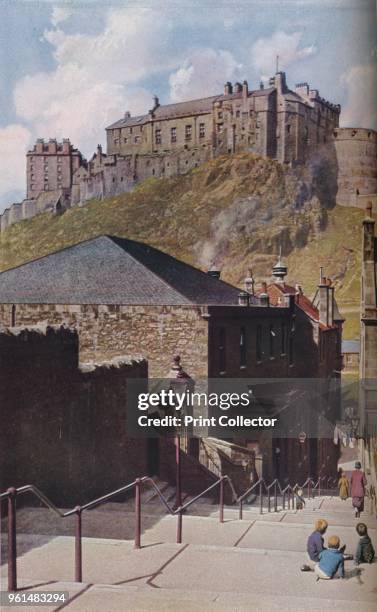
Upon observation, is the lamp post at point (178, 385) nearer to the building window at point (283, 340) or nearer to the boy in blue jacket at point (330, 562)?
the building window at point (283, 340)

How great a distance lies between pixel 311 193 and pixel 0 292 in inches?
162

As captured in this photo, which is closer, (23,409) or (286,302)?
(23,409)

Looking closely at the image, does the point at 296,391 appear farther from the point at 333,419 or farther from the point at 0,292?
the point at 0,292

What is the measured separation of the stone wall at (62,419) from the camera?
7.61 m

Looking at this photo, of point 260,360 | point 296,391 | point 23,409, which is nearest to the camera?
point 23,409

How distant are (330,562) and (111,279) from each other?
4559 mm

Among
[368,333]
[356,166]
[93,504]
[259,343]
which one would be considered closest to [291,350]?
[259,343]

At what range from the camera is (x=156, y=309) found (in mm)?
9375

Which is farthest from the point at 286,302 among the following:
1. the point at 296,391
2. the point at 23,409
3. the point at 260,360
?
the point at 23,409

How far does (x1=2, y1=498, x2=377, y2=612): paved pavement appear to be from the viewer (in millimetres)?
5668

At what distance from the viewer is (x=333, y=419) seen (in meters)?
8.29

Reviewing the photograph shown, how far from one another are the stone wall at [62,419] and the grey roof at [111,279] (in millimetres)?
804

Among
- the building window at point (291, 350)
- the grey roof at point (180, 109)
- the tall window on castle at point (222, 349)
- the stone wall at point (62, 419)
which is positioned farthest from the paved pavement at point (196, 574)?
the grey roof at point (180, 109)

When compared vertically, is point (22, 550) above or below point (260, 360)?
below
